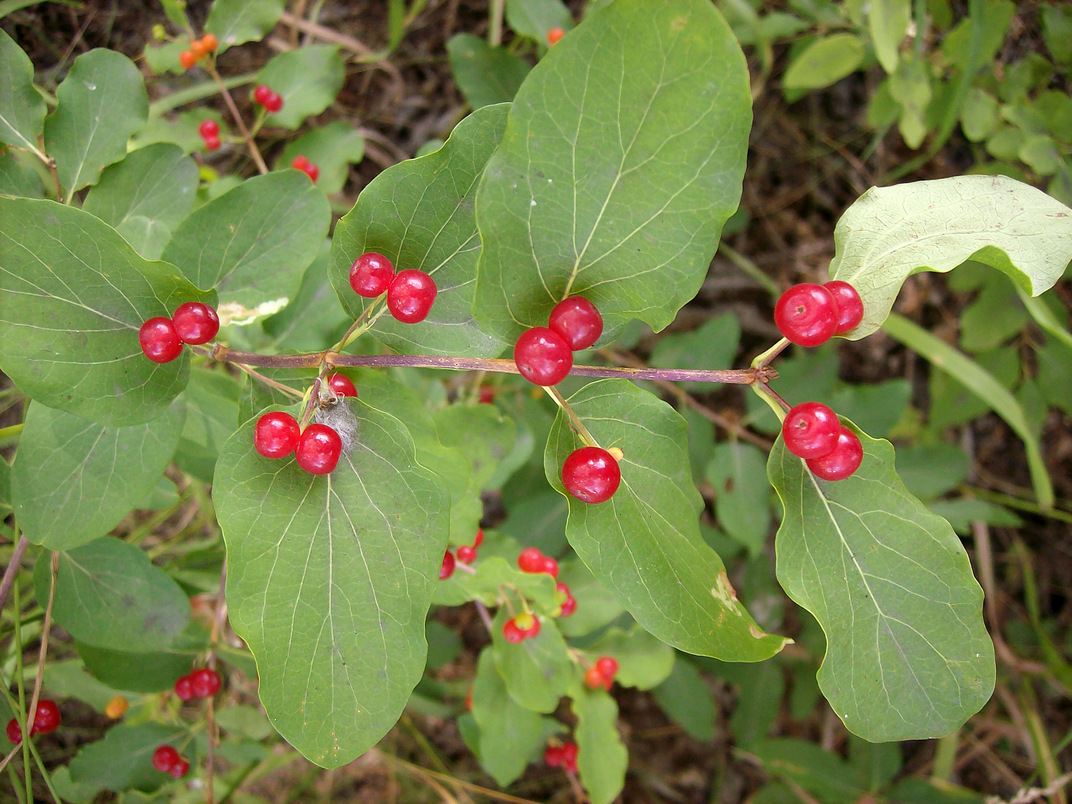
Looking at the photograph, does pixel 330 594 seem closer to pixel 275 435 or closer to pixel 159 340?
pixel 275 435

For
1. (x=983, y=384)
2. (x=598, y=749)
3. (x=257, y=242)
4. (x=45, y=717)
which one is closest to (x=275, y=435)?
(x=257, y=242)

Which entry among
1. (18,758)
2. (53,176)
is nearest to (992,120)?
(53,176)

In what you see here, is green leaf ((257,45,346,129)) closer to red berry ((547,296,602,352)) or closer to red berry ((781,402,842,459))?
red berry ((547,296,602,352))

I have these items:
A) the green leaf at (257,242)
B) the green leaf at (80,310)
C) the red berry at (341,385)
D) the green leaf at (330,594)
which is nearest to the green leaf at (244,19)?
the green leaf at (257,242)

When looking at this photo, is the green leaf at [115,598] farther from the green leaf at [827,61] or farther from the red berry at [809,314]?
the green leaf at [827,61]

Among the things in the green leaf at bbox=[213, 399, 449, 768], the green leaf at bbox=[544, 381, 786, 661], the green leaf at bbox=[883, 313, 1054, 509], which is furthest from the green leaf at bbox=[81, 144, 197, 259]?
the green leaf at bbox=[883, 313, 1054, 509]

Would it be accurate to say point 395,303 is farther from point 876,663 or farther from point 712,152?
point 876,663
